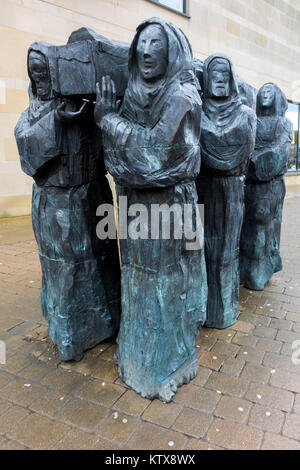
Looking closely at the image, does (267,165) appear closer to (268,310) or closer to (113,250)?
(268,310)

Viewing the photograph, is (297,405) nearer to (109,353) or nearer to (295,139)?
(109,353)

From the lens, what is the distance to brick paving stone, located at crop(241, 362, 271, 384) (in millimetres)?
→ 2371

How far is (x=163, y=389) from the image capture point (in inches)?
85.4

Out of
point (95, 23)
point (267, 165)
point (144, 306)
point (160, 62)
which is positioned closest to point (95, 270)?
point (144, 306)

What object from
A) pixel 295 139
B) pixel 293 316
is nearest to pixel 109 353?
pixel 293 316

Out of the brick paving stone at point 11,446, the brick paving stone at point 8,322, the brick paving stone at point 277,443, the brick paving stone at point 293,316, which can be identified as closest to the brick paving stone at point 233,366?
the brick paving stone at point 277,443

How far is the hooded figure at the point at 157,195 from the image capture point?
6.13ft

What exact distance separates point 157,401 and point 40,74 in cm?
212

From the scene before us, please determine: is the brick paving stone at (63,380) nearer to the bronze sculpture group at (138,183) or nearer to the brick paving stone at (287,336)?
the bronze sculpture group at (138,183)

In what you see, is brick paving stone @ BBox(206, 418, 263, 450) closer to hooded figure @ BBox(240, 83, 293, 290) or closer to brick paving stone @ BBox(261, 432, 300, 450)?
brick paving stone @ BBox(261, 432, 300, 450)

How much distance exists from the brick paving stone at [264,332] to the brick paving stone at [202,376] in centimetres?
69

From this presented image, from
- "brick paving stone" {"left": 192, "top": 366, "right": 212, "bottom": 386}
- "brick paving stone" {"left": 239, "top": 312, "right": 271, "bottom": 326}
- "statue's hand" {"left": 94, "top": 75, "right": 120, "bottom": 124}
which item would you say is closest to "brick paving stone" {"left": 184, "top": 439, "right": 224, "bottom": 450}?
"brick paving stone" {"left": 192, "top": 366, "right": 212, "bottom": 386}

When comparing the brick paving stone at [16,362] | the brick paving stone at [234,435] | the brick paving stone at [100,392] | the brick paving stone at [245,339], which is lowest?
the brick paving stone at [234,435]

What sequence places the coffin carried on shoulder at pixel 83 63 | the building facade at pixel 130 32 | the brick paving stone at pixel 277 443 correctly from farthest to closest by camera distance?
1. the building facade at pixel 130 32
2. the coffin carried on shoulder at pixel 83 63
3. the brick paving stone at pixel 277 443
